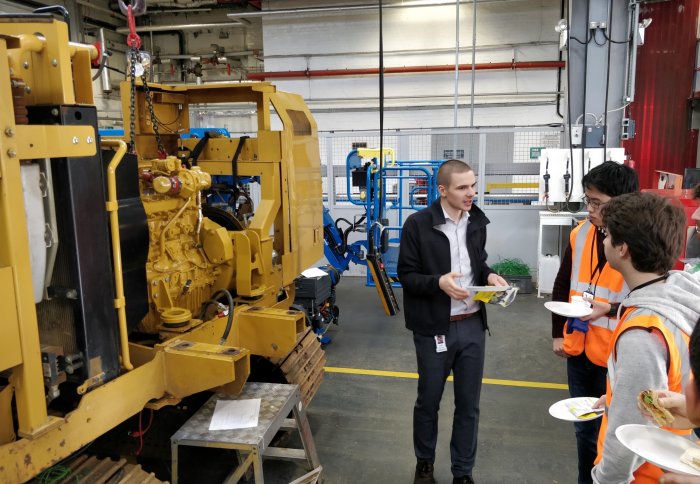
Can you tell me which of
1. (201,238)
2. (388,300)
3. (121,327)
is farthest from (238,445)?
(388,300)

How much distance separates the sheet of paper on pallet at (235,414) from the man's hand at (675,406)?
1838mm

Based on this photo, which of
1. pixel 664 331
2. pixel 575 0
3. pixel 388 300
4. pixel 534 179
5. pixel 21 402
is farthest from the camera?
pixel 534 179

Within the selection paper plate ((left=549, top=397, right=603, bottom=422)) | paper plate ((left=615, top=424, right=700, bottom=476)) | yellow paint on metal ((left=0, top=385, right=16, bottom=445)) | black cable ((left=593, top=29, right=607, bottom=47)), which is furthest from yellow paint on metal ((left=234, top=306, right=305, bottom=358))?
black cable ((left=593, top=29, right=607, bottom=47))

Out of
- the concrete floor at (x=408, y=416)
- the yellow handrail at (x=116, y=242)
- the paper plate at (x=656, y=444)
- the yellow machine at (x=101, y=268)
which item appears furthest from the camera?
the concrete floor at (x=408, y=416)

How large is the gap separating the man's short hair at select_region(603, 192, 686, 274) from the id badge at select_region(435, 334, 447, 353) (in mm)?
1347

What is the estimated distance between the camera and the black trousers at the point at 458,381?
2869mm

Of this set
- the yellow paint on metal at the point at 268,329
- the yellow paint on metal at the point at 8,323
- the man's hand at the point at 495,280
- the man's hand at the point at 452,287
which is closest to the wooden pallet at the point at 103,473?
the yellow paint on metal at the point at 8,323

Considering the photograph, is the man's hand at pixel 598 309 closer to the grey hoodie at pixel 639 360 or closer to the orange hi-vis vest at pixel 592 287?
the orange hi-vis vest at pixel 592 287

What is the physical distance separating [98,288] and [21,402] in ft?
1.44

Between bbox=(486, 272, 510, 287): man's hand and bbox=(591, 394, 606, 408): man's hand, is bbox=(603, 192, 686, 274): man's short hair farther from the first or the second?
bbox=(486, 272, 510, 287): man's hand

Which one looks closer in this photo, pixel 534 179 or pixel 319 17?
pixel 534 179

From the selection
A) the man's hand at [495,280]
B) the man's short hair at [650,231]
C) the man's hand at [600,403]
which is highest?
the man's short hair at [650,231]

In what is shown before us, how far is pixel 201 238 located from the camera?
3.20m

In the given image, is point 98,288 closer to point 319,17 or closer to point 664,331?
point 664,331
